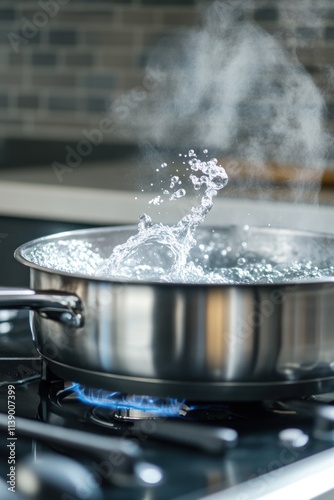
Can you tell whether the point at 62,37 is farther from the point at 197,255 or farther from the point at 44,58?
the point at 197,255

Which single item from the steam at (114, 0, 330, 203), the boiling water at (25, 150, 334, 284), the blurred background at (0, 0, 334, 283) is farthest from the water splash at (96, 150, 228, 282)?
the blurred background at (0, 0, 334, 283)

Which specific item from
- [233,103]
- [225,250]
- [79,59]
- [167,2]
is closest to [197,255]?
[225,250]

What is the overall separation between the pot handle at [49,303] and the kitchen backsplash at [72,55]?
2143mm

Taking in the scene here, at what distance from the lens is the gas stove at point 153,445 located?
0.60 m

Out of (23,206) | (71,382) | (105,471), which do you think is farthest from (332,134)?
(105,471)

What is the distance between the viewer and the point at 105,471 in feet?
2.07

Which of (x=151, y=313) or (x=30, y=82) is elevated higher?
(x=30, y=82)

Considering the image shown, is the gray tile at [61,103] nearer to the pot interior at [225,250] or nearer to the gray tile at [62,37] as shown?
the gray tile at [62,37]

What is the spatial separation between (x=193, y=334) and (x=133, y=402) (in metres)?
0.10

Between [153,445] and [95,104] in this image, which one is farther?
[95,104]

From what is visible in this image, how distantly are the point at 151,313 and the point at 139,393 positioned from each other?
76 mm

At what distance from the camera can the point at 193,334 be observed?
0.72m

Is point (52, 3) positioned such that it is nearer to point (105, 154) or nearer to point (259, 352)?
point (105, 154)

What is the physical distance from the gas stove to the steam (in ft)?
2.69
